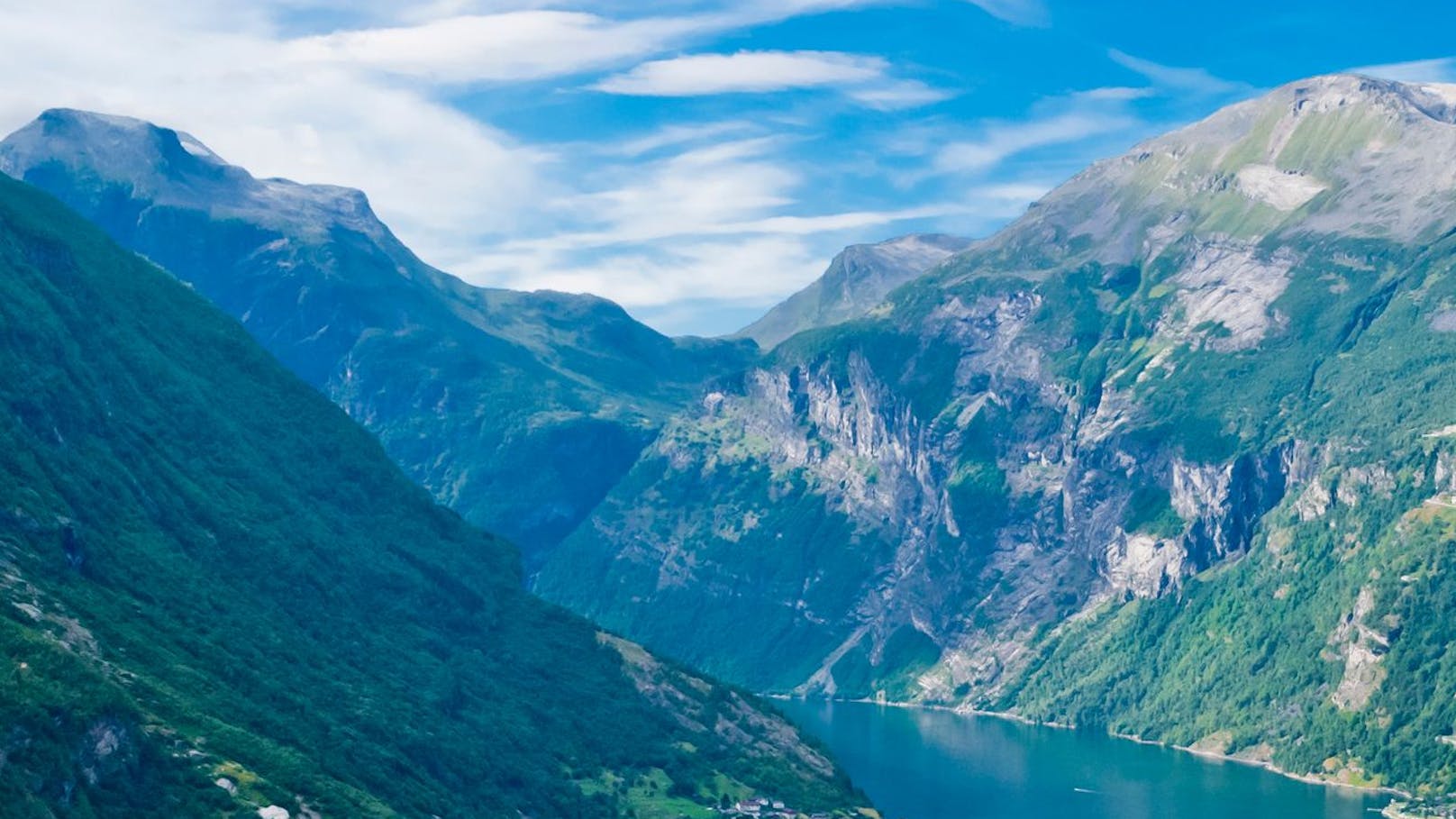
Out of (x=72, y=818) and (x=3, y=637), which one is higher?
(x=3, y=637)

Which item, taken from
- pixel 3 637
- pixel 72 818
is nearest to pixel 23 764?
pixel 72 818

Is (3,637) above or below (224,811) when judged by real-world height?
above

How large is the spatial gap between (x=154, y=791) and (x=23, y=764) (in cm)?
2003

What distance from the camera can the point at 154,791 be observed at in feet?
639

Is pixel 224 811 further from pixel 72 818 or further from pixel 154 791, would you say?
pixel 72 818

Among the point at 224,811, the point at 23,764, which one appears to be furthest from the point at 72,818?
the point at 224,811

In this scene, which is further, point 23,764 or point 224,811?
point 224,811

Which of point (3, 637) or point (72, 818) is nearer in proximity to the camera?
point (72, 818)

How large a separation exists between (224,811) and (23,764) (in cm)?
2650

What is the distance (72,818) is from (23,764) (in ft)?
23.7

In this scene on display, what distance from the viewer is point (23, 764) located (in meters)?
177

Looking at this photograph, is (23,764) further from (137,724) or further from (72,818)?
(137,724)

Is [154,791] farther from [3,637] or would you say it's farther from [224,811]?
[3,637]

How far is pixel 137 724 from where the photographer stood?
Result: 199875mm
